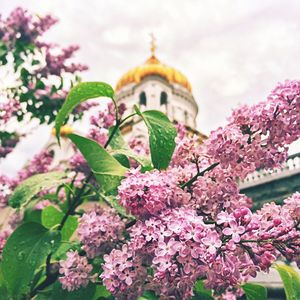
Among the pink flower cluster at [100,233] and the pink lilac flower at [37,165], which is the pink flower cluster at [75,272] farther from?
the pink lilac flower at [37,165]

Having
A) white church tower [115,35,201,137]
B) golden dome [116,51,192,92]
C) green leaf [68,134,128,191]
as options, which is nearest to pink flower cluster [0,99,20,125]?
green leaf [68,134,128,191]

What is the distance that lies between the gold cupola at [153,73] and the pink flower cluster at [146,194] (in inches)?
771

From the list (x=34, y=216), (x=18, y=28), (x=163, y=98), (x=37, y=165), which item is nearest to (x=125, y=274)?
(x=34, y=216)

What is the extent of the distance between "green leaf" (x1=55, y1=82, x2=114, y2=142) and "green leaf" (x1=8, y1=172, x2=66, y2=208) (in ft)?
0.59

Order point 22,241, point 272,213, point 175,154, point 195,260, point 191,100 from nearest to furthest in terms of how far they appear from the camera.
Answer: point 195,260 → point 272,213 → point 22,241 → point 175,154 → point 191,100

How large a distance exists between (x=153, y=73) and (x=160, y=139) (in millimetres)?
19554

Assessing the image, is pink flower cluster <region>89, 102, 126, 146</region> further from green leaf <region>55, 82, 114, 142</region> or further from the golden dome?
the golden dome

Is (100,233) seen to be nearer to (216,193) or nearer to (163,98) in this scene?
(216,193)

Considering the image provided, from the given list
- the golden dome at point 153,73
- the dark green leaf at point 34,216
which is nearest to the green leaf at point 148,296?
the dark green leaf at point 34,216

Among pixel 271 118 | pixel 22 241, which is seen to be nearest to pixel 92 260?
pixel 22 241

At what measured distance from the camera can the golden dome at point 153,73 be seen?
68.0 feet

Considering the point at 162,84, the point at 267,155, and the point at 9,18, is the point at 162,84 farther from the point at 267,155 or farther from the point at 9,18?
the point at 267,155

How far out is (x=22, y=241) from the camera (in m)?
→ 1.23

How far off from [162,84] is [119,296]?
19.3 metres
